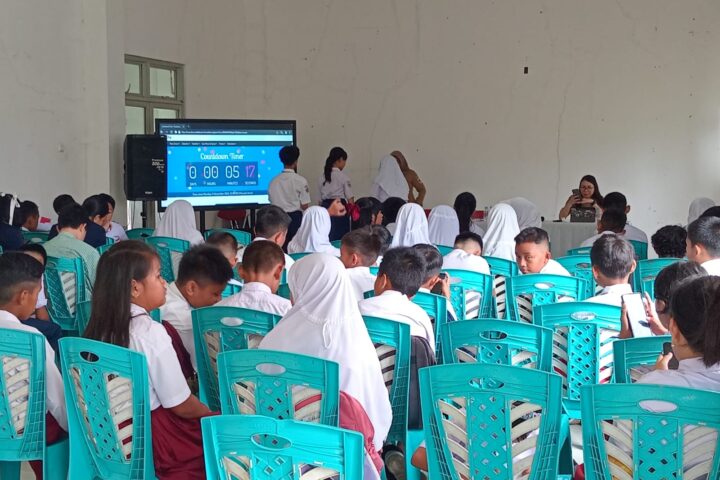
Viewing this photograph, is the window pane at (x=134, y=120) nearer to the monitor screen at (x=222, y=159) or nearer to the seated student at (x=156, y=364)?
the monitor screen at (x=222, y=159)

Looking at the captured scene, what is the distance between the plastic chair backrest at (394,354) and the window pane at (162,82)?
27.5 feet

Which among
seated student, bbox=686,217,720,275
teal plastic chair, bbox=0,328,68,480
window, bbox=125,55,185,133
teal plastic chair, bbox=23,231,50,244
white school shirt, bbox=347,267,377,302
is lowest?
teal plastic chair, bbox=0,328,68,480

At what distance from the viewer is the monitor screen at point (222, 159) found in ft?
34.0

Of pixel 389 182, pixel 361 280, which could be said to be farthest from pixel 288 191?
pixel 361 280

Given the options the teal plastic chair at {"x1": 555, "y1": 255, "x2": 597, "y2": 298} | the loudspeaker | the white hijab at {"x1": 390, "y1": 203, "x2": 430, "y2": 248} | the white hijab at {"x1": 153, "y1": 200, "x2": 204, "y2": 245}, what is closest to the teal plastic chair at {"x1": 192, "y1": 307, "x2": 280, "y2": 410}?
the teal plastic chair at {"x1": 555, "y1": 255, "x2": 597, "y2": 298}

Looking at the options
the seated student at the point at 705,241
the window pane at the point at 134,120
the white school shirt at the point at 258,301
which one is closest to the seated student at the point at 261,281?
the white school shirt at the point at 258,301

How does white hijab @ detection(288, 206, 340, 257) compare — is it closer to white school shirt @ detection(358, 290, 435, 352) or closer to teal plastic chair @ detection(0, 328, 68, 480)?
white school shirt @ detection(358, 290, 435, 352)

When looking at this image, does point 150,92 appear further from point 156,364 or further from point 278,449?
point 278,449

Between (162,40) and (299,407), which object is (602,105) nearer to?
(162,40)

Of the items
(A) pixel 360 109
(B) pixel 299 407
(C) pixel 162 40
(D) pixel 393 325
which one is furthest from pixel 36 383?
(A) pixel 360 109

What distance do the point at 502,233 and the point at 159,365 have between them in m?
4.20

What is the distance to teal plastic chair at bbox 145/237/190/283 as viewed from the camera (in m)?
6.42

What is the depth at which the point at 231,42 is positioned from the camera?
11828mm

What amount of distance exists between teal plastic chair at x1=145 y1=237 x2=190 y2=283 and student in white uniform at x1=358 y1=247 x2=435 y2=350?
291 centimetres
